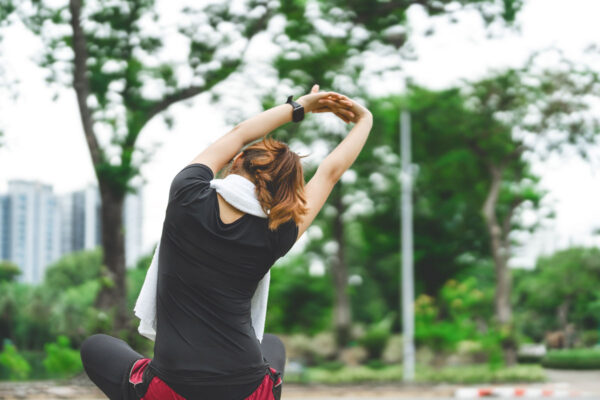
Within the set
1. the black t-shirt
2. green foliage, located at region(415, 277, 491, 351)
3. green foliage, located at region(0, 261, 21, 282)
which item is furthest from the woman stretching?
green foliage, located at region(0, 261, 21, 282)

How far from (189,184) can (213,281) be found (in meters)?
0.28

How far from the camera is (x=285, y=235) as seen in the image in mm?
1994

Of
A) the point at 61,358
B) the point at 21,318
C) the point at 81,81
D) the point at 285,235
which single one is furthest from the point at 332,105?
the point at 21,318

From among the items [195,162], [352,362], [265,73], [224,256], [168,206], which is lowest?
[352,362]

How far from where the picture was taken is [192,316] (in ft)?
6.11

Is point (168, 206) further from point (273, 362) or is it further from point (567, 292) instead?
point (567, 292)

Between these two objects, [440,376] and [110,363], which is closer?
[110,363]

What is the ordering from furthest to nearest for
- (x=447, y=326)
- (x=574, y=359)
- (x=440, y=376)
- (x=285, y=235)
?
(x=574, y=359), (x=447, y=326), (x=440, y=376), (x=285, y=235)

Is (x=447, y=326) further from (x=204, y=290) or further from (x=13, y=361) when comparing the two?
(x=204, y=290)

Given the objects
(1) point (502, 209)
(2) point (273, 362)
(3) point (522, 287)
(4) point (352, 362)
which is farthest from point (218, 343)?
(3) point (522, 287)

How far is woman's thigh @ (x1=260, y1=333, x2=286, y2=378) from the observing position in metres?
2.19

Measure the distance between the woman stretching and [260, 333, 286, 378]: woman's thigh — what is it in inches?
4.4

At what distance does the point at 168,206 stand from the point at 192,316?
321 millimetres

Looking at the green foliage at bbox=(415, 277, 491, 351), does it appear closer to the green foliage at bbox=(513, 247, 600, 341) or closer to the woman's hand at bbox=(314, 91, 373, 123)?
the green foliage at bbox=(513, 247, 600, 341)
